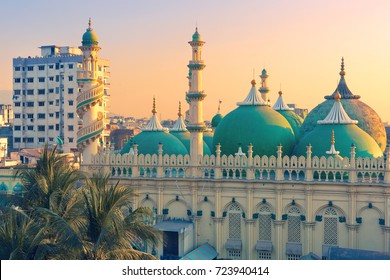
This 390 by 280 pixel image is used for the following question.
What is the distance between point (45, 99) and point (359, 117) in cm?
5214

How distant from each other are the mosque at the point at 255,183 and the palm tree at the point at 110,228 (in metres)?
11.9

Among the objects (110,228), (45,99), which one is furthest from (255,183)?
(45,99)

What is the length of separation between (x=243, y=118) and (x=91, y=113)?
8107 mm

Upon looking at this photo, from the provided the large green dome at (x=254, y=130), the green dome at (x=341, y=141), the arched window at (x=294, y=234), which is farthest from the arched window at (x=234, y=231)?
the green dome at (x=341, y=141)

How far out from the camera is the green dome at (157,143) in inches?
1129

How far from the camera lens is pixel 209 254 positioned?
83.8 ft

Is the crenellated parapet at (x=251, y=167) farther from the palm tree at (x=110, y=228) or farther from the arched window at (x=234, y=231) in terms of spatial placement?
the palm tree at (x=110, y=228)

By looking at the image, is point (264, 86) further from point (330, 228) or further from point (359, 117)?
point (330, 228)

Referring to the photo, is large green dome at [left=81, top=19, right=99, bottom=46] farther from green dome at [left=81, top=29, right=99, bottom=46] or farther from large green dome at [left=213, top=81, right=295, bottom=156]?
large green dome at [left=213, top=81, right=295, bottom=156]

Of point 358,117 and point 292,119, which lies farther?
point 292,119

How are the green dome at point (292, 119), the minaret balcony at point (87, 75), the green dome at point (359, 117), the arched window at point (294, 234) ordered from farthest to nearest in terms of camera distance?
the green dome at point (292, 119)
the green dome at point (359, 117)
the minaret balcony at point (87, 75)
the arched window at point (294, 234)

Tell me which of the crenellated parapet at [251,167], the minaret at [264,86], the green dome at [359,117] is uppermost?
the minaret at [264,86]

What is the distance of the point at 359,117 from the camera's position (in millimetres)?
30297

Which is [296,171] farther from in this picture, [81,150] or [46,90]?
[46,90]
